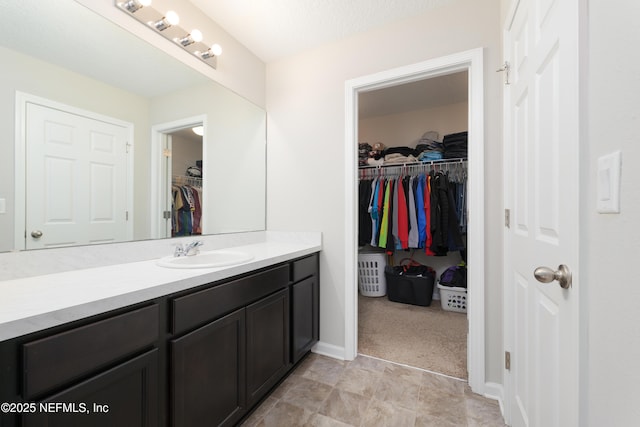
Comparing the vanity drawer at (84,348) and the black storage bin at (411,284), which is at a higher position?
the vanity drawer at (84,348)

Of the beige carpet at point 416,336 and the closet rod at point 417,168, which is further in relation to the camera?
the closet rod at point 417,168

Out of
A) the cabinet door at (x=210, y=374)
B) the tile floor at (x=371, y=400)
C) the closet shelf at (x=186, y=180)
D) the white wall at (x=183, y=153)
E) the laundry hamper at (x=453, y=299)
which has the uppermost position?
the white wall at (x=183, y=153)

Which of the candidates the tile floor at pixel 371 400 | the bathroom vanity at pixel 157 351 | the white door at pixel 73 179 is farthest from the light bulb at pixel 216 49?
the tile floor at pixel 371 400

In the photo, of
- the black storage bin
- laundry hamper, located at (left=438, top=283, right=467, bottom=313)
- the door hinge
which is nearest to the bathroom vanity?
the door hinge

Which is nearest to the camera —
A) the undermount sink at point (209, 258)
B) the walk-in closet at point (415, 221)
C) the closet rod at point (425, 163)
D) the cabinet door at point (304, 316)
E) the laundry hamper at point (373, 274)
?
the undermount sink at point (209, 258)

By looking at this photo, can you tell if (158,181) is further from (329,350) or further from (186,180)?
(329,350)

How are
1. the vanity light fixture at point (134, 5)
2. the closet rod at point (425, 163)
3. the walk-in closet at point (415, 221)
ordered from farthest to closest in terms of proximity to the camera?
the closet rod at point (425, 163)
the walk-in closet at point (415, 221)
the vanity light fixture at point (134, 5)

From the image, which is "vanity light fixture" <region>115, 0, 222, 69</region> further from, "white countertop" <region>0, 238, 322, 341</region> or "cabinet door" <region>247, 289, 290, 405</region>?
"cabinet door" <region>247, 289, 290, 405</region>

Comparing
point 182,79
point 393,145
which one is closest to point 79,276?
point 182,79

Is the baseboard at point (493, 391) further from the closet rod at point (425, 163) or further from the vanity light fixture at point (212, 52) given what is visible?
the vanity light fixture at point (212, 52)

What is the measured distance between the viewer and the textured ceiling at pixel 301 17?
162 cm

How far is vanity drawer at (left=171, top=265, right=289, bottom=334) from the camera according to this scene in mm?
974

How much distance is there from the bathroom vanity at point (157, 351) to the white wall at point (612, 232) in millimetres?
1160

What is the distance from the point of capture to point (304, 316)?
Answer: 1789 millimetres
